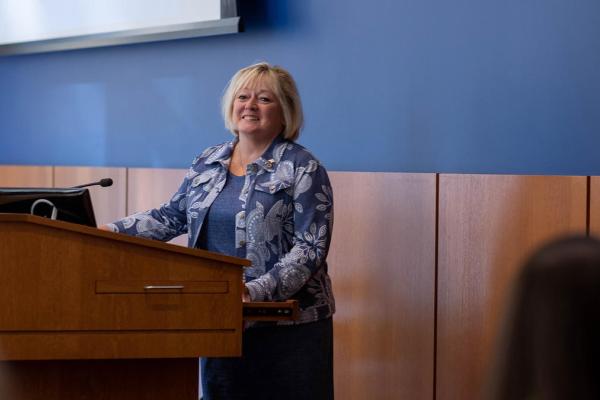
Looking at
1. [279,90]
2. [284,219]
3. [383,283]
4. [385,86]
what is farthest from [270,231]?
[385,86]

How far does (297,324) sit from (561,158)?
111 cm

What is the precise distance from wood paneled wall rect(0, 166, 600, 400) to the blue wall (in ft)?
0.52

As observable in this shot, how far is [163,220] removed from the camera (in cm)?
303

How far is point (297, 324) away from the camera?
276 centimetres

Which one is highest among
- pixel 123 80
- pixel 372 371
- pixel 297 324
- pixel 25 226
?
pixel 123 80

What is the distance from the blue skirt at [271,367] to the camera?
275 cm

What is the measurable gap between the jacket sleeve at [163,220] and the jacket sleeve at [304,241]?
0.42 m

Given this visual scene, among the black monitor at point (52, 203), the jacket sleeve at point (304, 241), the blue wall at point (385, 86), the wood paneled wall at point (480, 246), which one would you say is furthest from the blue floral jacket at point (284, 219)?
the blue wall at point (385, 86)

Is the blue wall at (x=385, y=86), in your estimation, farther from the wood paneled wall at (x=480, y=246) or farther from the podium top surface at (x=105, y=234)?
the podium top surface at (x=105, y=234)

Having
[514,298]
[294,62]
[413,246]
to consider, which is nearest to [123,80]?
[294,62]

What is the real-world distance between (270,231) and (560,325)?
2064mm

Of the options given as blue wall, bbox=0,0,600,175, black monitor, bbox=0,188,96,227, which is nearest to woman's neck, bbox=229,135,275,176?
black monitor, bbox=0,188,96,227

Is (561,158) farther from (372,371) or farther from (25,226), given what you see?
(25,226)

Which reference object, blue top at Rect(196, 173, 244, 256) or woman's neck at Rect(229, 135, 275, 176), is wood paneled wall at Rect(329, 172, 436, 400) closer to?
woman's neck at Rect(229, 135, 275, 176)
